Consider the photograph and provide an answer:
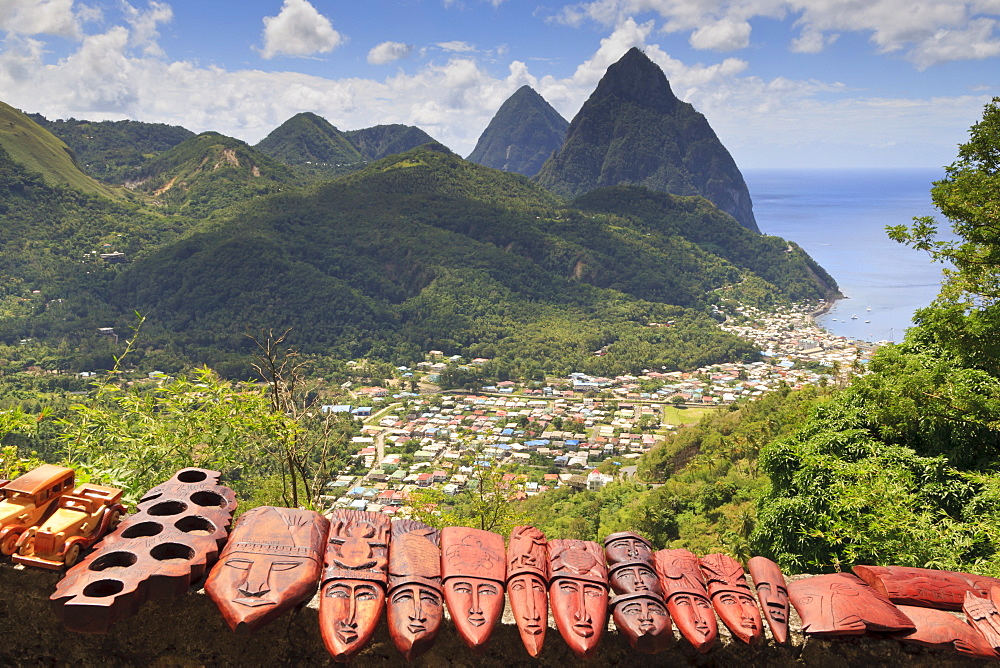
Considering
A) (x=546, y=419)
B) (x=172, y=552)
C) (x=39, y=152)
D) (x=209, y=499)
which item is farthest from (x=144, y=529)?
(x=39, y=152)

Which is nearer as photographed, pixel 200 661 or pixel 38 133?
pixel 200 661

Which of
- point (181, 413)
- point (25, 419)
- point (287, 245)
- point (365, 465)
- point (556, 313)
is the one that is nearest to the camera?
point (25, 419)

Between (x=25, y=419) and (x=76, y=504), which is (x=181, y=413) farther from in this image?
(x=76, y=504)

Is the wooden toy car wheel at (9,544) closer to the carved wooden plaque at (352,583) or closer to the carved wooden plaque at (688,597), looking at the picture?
the carved wooden plaque at (352,583)

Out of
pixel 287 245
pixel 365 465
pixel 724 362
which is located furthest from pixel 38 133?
pixel 724 362

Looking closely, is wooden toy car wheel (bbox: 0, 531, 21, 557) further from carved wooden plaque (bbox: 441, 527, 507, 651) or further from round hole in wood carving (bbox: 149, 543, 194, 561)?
carved wooden plaque (bbox: 441, 527, 507, 651)

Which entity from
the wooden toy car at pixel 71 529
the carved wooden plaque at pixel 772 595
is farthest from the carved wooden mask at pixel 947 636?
the wooden toy car at pixel 71 529

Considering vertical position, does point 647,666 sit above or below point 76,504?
below
